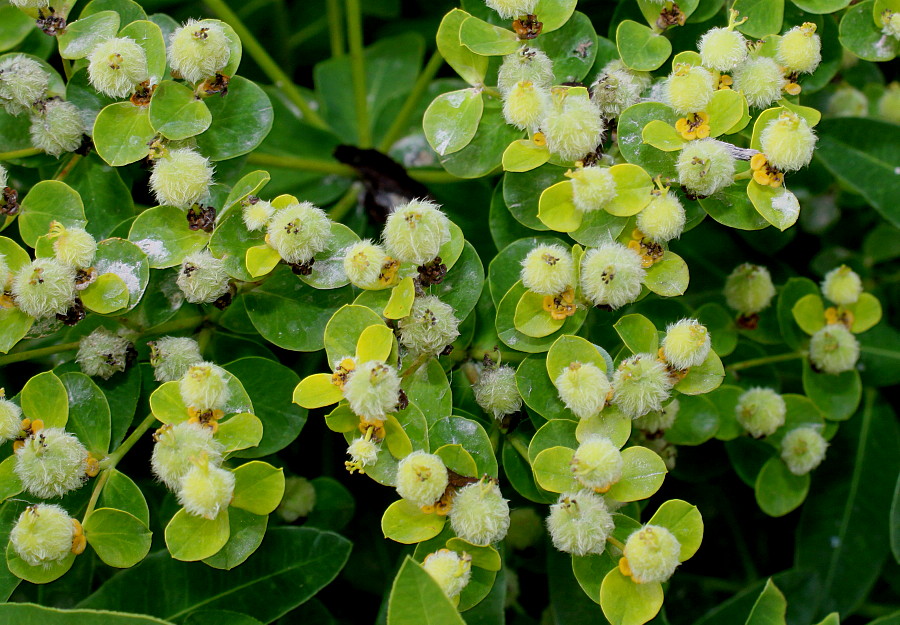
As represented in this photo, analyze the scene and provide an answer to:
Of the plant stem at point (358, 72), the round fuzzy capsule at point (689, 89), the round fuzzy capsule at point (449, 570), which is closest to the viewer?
the round fuzzy capsule at point (449, 570)

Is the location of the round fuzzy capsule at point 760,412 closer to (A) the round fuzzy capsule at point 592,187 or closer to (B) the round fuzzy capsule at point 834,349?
(B) the round fuzzy capsule at point 834,349

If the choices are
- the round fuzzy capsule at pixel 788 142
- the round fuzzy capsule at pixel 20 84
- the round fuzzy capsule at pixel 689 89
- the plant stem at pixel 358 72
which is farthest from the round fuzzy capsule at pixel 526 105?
the round fuzzy capsule at pixel 20 84

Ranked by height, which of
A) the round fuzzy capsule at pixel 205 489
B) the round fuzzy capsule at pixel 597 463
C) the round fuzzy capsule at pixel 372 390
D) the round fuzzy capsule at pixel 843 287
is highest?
the round fuzzy capsule at pixel 372 390

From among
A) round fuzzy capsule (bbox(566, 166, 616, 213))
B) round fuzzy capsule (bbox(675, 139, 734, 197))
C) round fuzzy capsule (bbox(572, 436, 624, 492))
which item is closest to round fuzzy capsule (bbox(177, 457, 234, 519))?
round fuzzy capsule (bbox(572, 436, 624, 492))

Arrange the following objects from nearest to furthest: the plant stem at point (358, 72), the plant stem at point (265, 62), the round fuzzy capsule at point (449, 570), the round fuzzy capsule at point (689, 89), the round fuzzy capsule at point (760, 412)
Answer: the round fuzzy capsule at point (449, 570)
the round fuzzy capsule at point (689, 89)
the round fuzzy capsule at point (760, 412)
the plant stem at point (265, 62)
the plant stem at point (358, 72)

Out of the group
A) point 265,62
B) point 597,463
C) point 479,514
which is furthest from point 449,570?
point 265,62

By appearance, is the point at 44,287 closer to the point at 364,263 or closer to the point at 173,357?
the point at 173,357

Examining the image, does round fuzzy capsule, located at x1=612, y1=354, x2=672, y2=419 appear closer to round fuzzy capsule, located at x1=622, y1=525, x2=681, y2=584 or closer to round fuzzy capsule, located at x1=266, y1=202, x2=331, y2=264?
round fuzzy capsule, located at x1=622, y1=525, x2=681, y2=584
